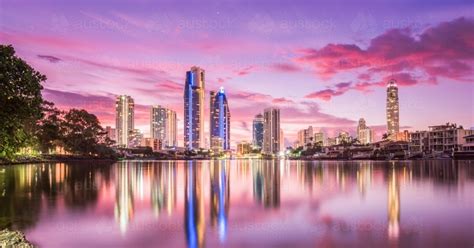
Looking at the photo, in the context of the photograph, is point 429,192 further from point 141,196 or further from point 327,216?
→ point 141,196

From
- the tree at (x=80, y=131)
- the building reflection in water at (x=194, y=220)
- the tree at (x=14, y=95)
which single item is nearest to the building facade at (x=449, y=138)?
the tree at (x=80, y=131)

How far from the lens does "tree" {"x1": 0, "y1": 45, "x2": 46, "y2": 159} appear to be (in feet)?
73.5

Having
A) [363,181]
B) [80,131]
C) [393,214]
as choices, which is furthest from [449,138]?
[393,214]

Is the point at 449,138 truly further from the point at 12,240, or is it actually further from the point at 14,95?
the point at 12,240

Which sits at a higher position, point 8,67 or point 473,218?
point 8,67

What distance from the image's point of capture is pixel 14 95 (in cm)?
2294

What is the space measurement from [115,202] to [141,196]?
3854 mm

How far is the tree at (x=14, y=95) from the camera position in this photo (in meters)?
22.4

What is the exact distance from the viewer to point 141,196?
1344 inches

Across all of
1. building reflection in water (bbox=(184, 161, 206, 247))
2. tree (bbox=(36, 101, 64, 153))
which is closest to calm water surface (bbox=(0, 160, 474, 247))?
building reflection in water (bbox=(184, 161, 206, 247))

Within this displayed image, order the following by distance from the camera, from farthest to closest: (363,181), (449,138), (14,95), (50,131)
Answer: (449,138) < (50,131) < (363,181) < (14,95)

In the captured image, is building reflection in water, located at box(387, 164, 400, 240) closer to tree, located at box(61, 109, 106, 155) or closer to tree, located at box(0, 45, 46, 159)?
tree, located at box(0, 45, 46, 159)

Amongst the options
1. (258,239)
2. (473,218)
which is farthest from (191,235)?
(473,218)

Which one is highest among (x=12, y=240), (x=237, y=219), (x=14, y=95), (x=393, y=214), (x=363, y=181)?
(x=14, y=95)
